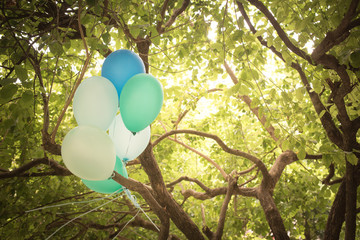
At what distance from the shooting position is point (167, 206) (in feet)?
8.56

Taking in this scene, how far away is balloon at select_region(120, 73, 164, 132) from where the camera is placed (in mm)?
1573

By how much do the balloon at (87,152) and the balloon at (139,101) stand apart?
0.83 ft

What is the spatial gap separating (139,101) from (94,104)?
273 millimetres

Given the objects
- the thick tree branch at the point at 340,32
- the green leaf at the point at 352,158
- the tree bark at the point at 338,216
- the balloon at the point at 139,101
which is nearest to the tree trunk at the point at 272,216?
the tree bark at the point at 338,216

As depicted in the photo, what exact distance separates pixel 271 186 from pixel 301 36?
6.45 ft

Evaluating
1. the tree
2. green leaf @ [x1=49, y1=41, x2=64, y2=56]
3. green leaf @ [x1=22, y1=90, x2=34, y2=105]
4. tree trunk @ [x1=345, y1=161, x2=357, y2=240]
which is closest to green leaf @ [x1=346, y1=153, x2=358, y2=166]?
the tree

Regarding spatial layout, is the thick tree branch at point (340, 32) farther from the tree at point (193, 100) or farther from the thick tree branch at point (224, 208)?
the thick tree branch at point (224, 208)

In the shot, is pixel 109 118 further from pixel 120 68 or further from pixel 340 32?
pixel 340 32

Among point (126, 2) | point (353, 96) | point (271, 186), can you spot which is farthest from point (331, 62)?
point (271, 186)

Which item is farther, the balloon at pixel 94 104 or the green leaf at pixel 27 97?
the green leaf at pixel 27 97

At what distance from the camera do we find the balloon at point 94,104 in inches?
56.2

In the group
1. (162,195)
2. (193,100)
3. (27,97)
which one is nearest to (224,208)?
(162,195)

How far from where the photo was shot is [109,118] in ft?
4.94

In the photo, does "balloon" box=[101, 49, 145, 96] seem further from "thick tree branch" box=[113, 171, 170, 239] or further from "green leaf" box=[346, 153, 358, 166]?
"green leaf" box=[346, 153, 358, 166]
